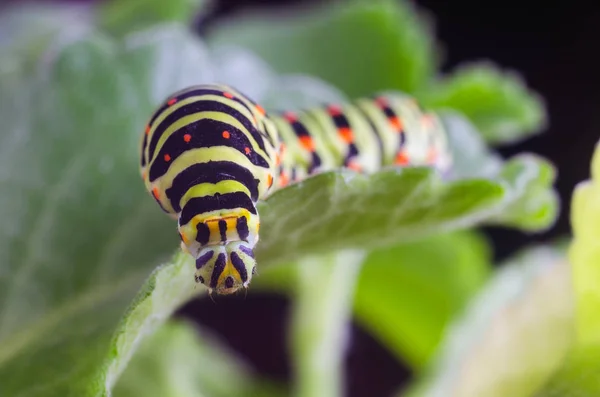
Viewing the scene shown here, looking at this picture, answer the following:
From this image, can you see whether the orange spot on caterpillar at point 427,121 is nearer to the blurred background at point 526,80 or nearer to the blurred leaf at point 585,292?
the blurred leaf at point 585,292

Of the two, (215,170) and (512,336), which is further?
(512,336)

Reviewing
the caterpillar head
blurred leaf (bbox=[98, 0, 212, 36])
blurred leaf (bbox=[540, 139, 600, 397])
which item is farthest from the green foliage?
the caterpillar head

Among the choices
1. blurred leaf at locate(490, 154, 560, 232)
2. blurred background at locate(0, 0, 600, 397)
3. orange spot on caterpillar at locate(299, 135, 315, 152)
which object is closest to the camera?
blurred leaf at locate(490, 154, 560, 232)

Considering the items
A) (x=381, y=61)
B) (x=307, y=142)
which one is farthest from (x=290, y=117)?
(x=381, y=61)

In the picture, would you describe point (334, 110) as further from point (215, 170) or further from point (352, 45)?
point (352, 45)

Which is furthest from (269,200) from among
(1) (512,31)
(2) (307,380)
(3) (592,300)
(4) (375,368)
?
(1) (512,31)

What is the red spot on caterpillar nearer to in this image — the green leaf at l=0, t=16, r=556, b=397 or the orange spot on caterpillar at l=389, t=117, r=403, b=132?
the orange spot on caterpillar at l=389, t=117, r=403, b=132
